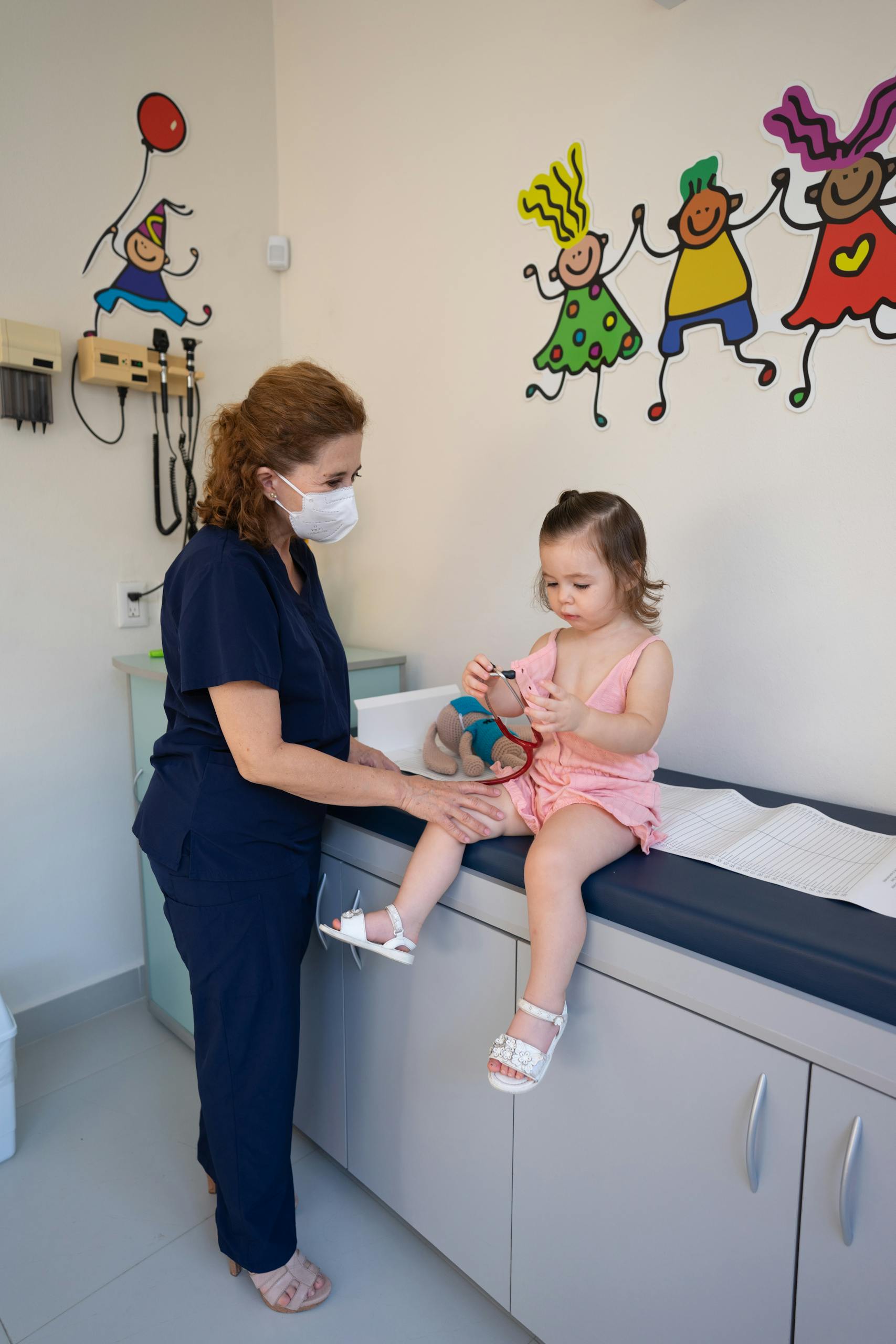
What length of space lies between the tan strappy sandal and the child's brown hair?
1.29 m

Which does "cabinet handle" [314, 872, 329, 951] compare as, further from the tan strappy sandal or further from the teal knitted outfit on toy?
the tan strappy sandal

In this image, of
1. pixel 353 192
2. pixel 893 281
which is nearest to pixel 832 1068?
pixel 893 281

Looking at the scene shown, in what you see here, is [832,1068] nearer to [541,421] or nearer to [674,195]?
[541,421]

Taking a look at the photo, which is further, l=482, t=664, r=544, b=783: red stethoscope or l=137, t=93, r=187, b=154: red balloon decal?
l=137, t=93, r=187, b=154: red balloon decal

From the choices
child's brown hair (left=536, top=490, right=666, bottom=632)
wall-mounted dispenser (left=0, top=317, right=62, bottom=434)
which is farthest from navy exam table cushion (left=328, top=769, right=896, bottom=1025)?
wall-mounted dispenser (left=0, top=317, right=62, bottom=434)

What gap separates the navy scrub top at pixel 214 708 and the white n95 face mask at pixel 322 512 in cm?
7

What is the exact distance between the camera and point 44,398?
193cm

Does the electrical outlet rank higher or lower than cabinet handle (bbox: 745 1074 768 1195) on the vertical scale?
higher

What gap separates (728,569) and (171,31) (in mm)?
2079

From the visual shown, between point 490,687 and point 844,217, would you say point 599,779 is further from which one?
point 844,217

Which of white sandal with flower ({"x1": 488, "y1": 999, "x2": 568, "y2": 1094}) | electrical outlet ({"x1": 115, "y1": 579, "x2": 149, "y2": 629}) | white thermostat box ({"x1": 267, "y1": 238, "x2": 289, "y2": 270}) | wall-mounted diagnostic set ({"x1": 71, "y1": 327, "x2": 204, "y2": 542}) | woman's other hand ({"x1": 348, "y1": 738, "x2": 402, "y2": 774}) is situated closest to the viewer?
white sandal with flower ({"x1": 488, "y1": 999, "x2": 568, "y2": 1094})

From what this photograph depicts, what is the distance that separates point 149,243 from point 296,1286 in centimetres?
241

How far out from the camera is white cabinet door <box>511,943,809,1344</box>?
36.4 inches

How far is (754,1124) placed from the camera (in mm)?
917
